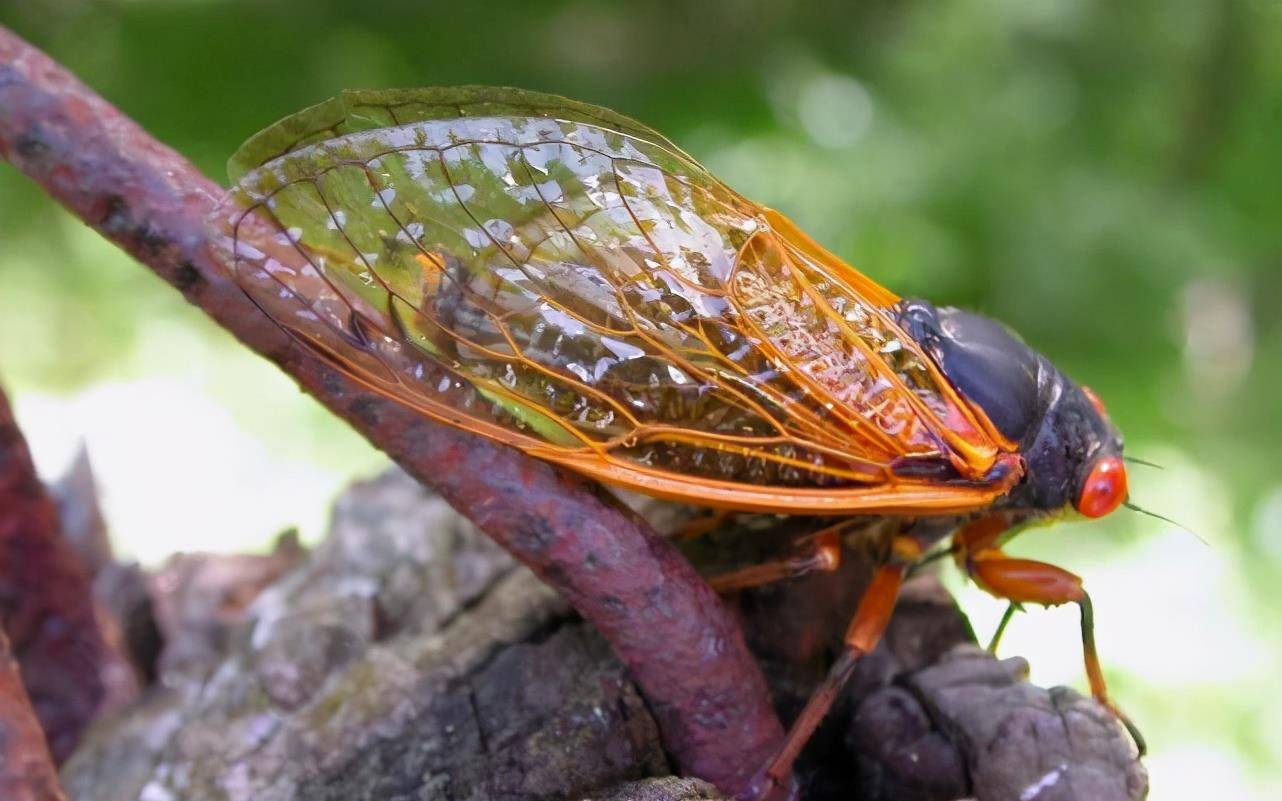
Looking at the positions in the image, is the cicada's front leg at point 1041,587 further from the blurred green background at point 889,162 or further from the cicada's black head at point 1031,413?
the blurred green background at point 889,162

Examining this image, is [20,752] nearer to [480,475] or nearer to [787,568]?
[480,475]

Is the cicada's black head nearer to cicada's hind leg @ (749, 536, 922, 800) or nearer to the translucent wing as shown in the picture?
the translucent wing

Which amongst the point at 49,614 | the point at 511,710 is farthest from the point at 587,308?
the point at 49,614

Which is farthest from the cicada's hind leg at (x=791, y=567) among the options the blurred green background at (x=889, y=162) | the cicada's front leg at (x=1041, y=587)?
the blurred green background at (x=889, y=162)

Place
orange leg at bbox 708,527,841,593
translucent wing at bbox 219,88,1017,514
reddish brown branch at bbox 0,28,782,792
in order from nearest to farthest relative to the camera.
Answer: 1. reddish brown branch at bbox 0,28,782,792
2. translucent wing at bbox 219,88,1017,514
3. orange leg at bbox 708,527,841,593

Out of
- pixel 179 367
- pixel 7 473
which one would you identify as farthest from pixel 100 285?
pixel 7 473

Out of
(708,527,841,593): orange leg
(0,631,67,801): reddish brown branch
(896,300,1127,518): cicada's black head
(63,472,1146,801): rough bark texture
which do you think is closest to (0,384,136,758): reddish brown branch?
(63,472,1146,801): rough bark texture

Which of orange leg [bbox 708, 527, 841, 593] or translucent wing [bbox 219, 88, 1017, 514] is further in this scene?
orange leg [bbox 708, 527, 841, 593]
